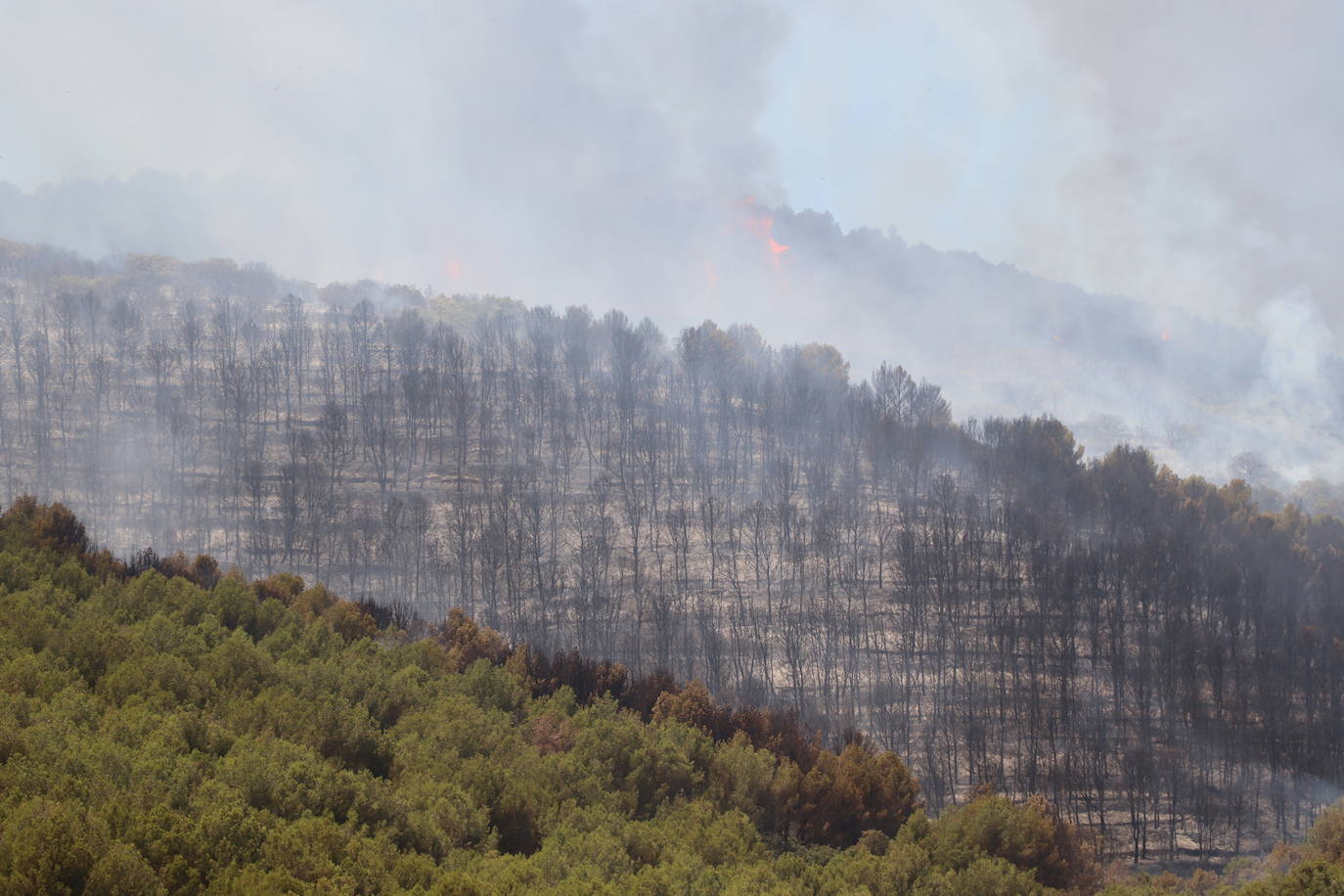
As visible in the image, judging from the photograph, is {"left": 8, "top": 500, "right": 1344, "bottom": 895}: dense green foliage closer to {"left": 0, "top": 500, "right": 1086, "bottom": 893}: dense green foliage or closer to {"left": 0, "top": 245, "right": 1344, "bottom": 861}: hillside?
{"left": 0, "top": 500, "right": 1086, "bottom": 893}: dense green foliage

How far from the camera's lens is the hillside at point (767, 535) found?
62344 millimetres

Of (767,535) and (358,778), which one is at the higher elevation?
(767,535)

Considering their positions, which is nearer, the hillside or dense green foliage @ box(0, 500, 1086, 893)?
dense green foliage @ box(0, 500, 1086, 893)

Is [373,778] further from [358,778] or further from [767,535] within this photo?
[767,535]

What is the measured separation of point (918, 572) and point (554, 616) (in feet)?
89.2

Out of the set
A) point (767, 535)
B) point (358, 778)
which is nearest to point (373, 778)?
point (358, 778)

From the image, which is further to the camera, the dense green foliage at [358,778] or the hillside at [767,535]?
the hillside at [767,535]

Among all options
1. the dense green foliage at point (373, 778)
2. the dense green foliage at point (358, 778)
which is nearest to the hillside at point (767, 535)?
the dense green foliage at point (373, 778)

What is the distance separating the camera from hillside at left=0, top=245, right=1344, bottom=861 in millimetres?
62344

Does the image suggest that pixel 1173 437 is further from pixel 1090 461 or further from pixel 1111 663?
pixel 1111 663

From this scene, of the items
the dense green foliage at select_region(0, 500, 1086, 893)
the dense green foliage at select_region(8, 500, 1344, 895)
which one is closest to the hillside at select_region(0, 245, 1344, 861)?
the dense green foliage at select_region(8, 500, 1344, 895)

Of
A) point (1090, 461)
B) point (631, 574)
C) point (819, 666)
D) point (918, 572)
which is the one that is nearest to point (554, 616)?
point (631, 574)

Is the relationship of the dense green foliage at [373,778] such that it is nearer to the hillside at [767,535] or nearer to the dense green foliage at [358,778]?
the dense green foliage at [358,778]

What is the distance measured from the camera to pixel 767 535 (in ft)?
269
